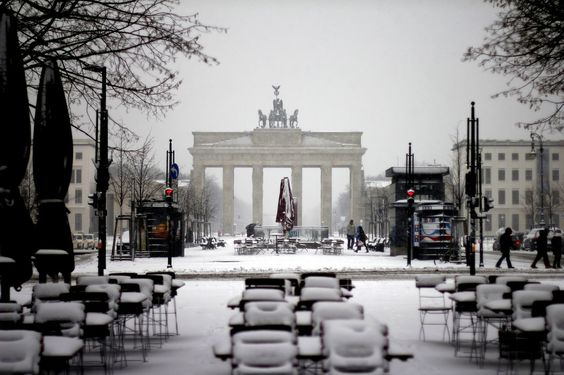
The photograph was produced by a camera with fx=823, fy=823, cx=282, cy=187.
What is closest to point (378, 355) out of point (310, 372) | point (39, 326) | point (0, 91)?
point (310, 372)

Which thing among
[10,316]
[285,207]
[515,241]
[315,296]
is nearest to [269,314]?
[315,296]

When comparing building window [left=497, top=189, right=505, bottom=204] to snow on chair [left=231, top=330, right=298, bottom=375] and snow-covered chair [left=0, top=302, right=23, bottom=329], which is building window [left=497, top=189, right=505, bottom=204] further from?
snow on chair [left=231, top=330, right=298, bottom=375]

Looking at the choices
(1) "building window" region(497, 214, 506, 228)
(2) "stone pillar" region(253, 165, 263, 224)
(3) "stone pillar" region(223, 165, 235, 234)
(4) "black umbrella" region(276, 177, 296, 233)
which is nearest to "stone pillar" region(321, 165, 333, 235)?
(2) "stone pillar" region(253, 165, 263, 224)

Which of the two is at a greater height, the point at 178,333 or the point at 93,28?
the point at 93,28

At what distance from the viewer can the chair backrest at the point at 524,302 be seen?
9.71 m

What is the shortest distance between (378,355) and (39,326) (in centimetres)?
348

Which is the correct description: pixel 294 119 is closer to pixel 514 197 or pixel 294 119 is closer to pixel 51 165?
pixel 514 197

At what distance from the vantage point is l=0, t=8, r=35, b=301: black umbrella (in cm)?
1011

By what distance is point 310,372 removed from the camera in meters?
9.41

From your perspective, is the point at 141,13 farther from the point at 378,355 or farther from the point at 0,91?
the point at 378,355

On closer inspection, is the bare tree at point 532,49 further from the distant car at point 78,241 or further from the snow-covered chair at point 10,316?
the distant car at point 78,241

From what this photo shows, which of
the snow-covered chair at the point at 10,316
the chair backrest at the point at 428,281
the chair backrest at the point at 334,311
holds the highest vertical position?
the chair backrest at the point at 428,281

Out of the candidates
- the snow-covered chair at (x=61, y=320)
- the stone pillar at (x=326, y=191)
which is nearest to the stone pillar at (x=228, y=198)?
the stone pillar at (x=326, y=191)

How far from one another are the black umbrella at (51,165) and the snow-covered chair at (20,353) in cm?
605
